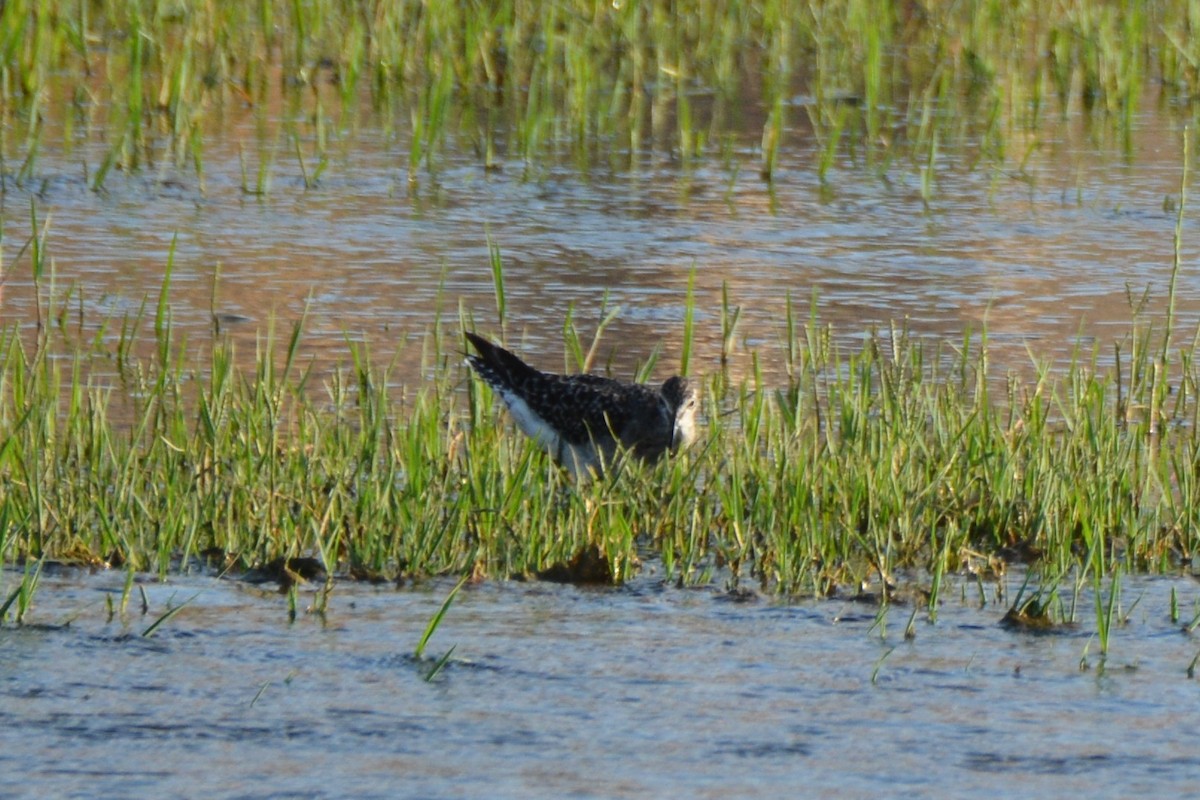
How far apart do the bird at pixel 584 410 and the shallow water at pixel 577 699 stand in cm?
146

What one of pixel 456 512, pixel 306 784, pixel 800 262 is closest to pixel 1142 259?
pixel 800 262

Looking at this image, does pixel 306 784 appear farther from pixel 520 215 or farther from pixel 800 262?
pixel 520 215

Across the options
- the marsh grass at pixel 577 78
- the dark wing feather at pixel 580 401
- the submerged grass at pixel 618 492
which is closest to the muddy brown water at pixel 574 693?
the submerged grass at pixel 618 492

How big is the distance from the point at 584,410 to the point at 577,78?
6633 mm

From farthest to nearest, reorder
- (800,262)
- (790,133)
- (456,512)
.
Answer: (790,133) < (800,262) < (456,512)

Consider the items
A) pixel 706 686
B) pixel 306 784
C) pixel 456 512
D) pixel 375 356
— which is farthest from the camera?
pixel 375 356

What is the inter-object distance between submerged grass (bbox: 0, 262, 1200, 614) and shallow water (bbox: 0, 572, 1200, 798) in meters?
0.15

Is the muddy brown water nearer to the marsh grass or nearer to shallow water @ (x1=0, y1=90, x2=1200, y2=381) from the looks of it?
shallow water @ (x1=0, y1=90, x2=1200, y2=381)

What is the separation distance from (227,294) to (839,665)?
15.6 feet

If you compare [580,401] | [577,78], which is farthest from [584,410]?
[577,78]

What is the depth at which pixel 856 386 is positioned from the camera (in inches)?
297

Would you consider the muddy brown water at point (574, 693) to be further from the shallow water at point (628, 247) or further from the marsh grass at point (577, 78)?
the marsh grass at point (577, 78)

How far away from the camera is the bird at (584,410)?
7.02 metres

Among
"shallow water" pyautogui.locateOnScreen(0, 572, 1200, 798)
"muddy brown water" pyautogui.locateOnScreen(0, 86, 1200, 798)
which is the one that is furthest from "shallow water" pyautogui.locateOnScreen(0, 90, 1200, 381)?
"shallow water" pyautogui.locateOnScreen(0, 572, 1200, 798)
